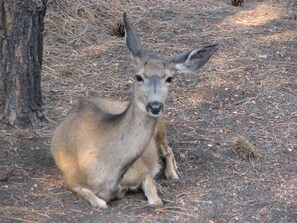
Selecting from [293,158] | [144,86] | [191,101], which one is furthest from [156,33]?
[144,86]

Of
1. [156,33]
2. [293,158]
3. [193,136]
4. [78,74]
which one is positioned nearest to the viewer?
[293,158]

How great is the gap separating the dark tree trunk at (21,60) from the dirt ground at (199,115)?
178mm

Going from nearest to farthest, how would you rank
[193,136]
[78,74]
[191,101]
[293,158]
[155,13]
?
[293,158] < [193,136] < [191,101] < [78,74] < [155,13]

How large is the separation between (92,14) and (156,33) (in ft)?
3.21

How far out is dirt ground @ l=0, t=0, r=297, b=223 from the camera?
524cm

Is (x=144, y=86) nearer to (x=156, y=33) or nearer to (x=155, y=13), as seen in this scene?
(x=156, y=33)

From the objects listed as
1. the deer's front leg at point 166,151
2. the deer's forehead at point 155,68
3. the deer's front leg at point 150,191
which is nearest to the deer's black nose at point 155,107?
the deer's forehead at point 155,68

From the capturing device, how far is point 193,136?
6613 millimetres

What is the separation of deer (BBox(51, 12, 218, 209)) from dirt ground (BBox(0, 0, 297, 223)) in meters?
0.14

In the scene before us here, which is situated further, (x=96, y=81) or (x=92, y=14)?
(x=92, y=14)

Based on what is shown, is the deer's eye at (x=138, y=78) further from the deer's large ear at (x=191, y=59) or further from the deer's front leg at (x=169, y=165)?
the deer's front leg at (x=169, y=165)

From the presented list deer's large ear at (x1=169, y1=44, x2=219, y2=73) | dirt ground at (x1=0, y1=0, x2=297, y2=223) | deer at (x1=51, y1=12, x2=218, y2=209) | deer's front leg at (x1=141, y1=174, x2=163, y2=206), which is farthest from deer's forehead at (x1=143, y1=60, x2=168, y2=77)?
dirt ground at (x1=0, y1=0, x2=297, y2=223)

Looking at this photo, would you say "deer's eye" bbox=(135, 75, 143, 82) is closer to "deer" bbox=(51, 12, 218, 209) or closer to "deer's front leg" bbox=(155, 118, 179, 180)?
"deer" bbox=(51, 12, 218, 209)

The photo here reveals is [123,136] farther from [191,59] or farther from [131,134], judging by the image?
[191,59]
